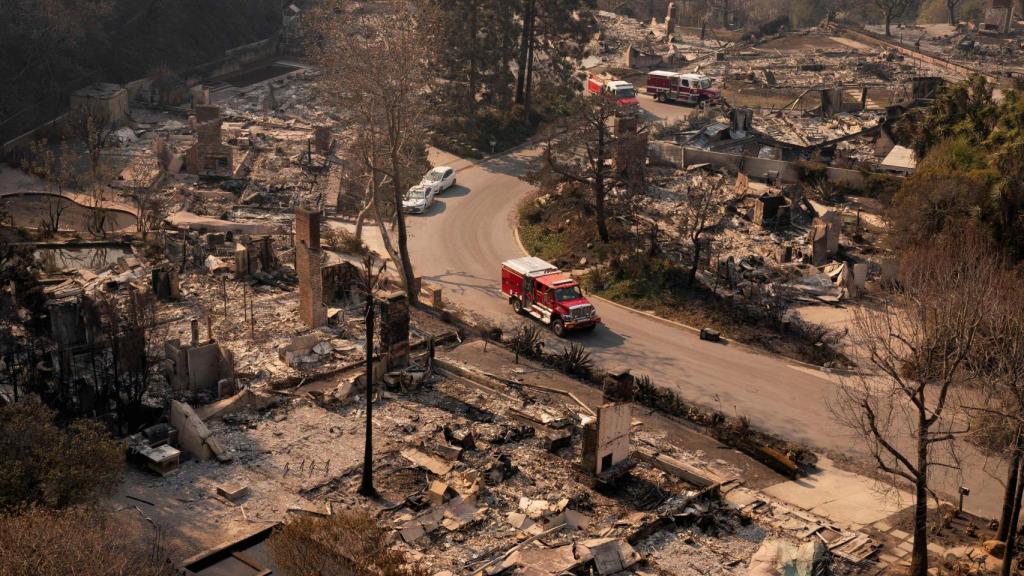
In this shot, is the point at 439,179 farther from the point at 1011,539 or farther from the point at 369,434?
the point at 1011,539

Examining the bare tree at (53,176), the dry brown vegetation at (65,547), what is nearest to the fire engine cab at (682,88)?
the bare tree at (53,176)

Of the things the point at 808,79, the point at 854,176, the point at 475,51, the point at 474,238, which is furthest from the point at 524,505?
the point at 808,79

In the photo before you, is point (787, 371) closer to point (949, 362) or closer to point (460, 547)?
point (949, 362)

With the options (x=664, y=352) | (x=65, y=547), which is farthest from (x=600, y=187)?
(x=65, y=547)

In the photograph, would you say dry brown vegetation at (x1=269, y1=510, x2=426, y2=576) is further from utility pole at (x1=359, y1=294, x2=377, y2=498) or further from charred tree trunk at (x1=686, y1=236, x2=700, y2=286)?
charred tree trunk at (x1=686, y1=236, x2=700, y2=286)

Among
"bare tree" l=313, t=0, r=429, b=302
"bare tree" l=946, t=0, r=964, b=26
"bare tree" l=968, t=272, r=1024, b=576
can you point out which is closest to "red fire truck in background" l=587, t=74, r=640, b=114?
"bare tree" l=313, t=0, r=429, b=302
